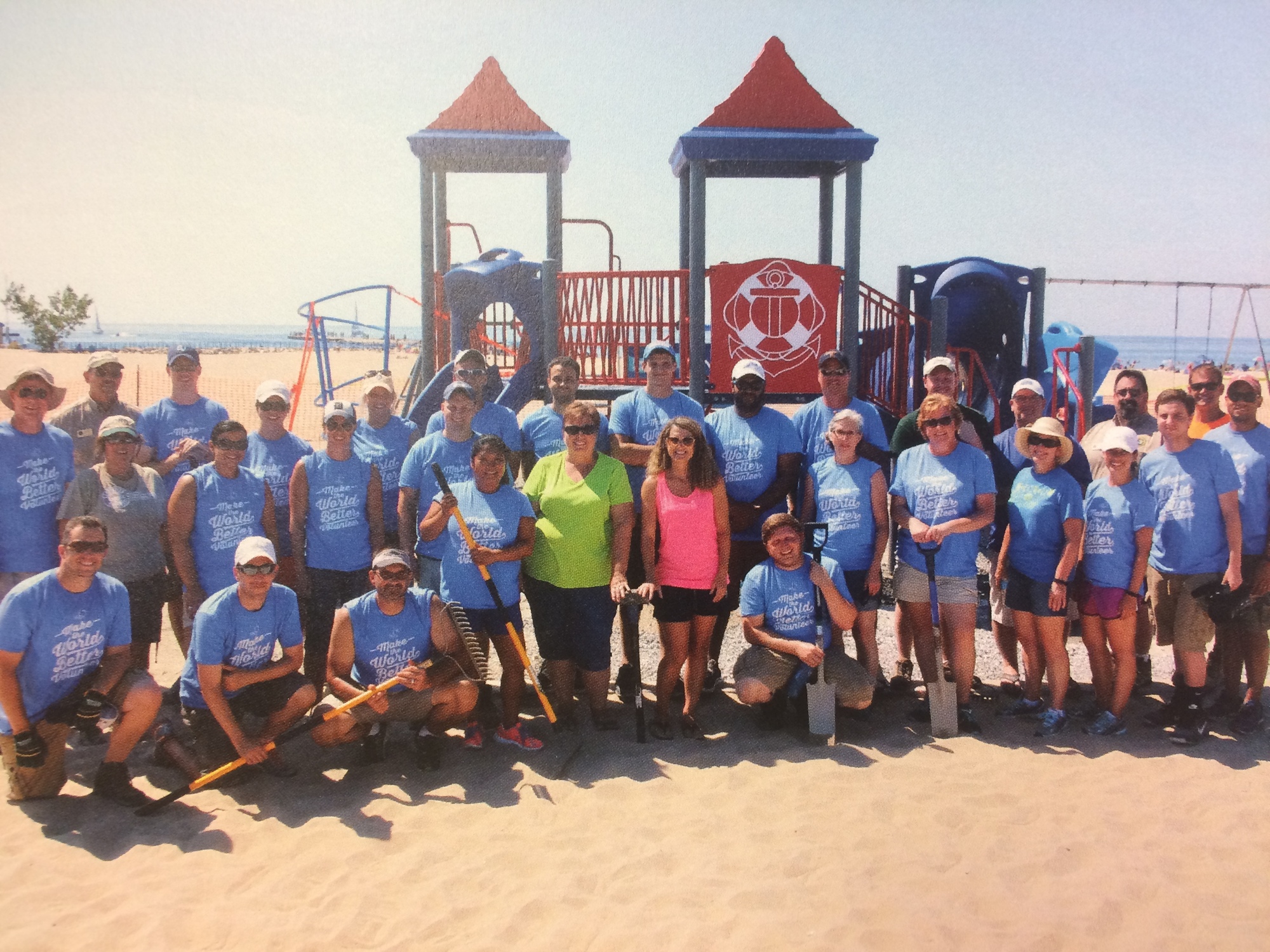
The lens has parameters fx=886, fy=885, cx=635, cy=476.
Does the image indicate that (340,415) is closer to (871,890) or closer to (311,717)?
(311,717)

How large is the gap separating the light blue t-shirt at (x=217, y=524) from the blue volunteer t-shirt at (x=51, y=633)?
52cm

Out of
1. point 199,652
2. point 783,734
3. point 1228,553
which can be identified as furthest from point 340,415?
point 1228,553

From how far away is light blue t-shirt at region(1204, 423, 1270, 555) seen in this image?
15.9ft

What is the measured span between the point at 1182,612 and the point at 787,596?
7.16 ft

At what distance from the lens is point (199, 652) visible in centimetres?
434

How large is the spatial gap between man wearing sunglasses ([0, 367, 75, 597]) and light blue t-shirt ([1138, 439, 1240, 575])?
604 cm

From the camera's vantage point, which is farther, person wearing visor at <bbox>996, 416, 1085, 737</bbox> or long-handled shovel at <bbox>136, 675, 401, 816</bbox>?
person wearing visor at <bbox>996, 416, 1085, 737</bbox>

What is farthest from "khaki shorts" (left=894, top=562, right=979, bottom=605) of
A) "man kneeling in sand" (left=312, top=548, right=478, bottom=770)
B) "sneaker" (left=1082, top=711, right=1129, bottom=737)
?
"man kneeling in sand" (left=312, top=548, right=478, bottom=770)

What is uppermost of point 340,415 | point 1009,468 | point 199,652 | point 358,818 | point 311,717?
point 340,415

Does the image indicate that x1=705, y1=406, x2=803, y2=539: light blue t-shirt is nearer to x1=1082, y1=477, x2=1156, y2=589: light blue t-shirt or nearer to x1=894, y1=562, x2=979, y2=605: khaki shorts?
x1=894, y1=562, x2=979, y2=605: khaki shorts

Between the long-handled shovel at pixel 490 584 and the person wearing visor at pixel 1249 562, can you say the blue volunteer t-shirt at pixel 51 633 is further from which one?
the person wearing visor at pixel 1249 562

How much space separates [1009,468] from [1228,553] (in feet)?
4.11

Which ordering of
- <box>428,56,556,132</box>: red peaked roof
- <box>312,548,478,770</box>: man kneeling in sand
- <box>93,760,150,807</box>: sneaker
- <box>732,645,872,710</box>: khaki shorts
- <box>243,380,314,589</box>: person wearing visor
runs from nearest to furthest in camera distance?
<box>93,760,150,807</box>: sneaker < <box>312,548,478,770</box>: man kneeling in sand < <box>732,645,872,710</box>: khaki shorts < <box>243,380,314,589</box>: person wearing visor < <box>428,56,556,132</box>: red peaked roof

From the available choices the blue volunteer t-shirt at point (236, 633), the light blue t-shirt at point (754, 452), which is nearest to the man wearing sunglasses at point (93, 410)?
the blue volunteer t-shirt at point (236, 633)
